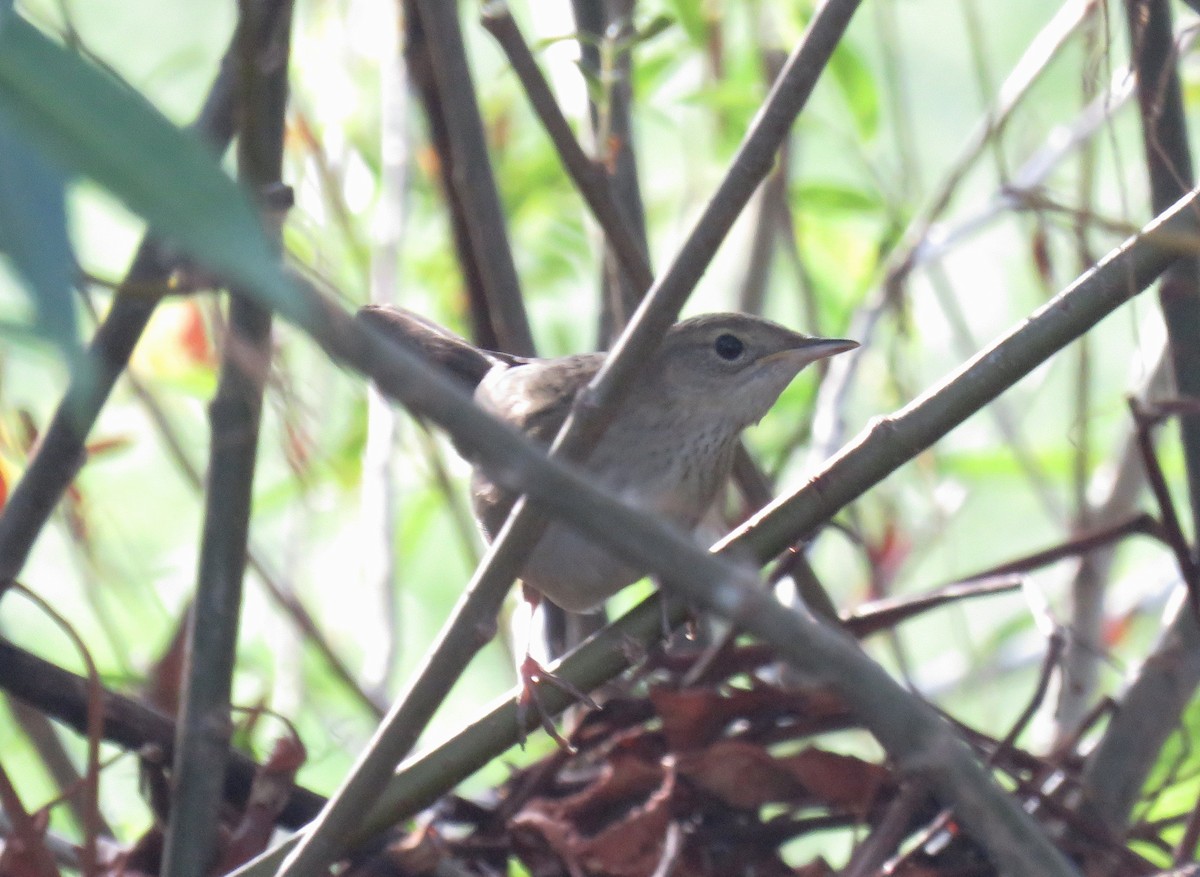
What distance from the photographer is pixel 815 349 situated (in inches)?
73.3

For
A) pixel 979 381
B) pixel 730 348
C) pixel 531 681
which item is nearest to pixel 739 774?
pixel 531 681

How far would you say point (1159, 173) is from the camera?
142 centimetres

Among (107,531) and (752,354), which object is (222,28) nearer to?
(107,531)

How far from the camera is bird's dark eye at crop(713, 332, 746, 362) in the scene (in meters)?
1.95

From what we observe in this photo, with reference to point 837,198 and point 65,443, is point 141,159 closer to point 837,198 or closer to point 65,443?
point 65,443

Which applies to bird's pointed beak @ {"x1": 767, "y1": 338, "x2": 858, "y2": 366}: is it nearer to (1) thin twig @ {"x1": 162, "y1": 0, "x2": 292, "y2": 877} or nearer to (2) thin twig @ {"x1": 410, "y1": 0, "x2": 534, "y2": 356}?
(2) thin twig @ {"x1": 410, "y1": 0, "x2": 534, "y2": 356}

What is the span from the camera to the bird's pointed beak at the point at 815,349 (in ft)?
5.87

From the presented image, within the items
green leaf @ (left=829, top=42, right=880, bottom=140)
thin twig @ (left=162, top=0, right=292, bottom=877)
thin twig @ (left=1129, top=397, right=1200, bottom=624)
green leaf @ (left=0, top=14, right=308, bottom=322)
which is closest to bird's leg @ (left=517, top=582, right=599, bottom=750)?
thin twig @ (left=162, top=0, right=292, bottom=877)

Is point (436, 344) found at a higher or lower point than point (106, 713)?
higher

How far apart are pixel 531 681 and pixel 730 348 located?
595mm

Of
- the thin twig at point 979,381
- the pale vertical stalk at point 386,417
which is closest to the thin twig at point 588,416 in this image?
the thin twig at point 979,381

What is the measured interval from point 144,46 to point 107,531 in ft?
3.91

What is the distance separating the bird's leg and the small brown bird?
0.16 ft

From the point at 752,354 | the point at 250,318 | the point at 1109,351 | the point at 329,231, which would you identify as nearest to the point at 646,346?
the point at 250,318
